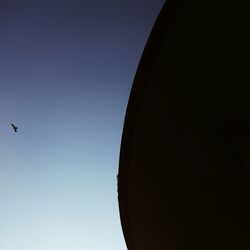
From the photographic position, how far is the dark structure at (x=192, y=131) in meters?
4.83

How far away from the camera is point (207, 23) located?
482 cm

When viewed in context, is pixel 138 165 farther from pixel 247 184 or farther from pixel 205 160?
pixel 247 184

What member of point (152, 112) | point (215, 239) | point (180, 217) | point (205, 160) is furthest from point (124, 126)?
point (215, 239)

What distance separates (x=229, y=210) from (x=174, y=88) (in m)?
2.49

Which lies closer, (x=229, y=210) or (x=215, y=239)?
(x=229, y=210)

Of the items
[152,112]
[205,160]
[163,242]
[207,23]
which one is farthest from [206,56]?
[163,242]

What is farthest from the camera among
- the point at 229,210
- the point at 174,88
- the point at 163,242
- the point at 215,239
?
the point at 163,242

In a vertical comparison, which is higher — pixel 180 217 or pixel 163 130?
pixel 163 130

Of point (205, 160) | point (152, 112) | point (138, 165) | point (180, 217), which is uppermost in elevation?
point (152, 112)

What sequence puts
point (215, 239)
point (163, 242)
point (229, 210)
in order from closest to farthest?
point (229, 210)
point (215, 239)
point (163, 242)

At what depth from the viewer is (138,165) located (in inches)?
254

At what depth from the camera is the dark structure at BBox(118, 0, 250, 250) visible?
4828 mm

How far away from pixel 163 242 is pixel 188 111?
338 cm

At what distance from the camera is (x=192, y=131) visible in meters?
5.52
